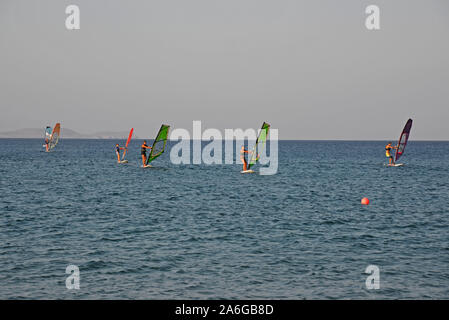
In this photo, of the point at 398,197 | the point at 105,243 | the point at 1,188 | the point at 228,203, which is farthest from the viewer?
the point at 1,188

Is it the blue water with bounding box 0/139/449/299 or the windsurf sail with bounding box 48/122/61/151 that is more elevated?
the windsurf sail with bounding box 48/122/61/151

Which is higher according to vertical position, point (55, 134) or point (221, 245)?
point (55, 134)

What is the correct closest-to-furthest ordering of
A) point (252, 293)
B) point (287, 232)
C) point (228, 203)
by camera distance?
point (252, 293) → point (287, 232) → point (228, 203)

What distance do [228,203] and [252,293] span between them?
16732 mm

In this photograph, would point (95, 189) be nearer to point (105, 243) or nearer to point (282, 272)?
point (105, 243)

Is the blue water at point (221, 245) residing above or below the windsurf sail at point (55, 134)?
below

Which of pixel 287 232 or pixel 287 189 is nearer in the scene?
pixel 287 232

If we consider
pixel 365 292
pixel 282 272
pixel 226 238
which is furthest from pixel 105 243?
pixel 365 292

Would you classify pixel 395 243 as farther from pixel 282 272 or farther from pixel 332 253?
pixel 282 272

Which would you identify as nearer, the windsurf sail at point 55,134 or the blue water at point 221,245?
the blue water at point 221,245

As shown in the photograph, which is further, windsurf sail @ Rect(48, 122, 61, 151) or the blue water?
windsurf sail @ Rect(48, 122, 61, 151)

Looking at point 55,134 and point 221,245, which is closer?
point 221,245

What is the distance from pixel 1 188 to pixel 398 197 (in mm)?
29629

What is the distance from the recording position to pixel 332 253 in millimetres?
16703
